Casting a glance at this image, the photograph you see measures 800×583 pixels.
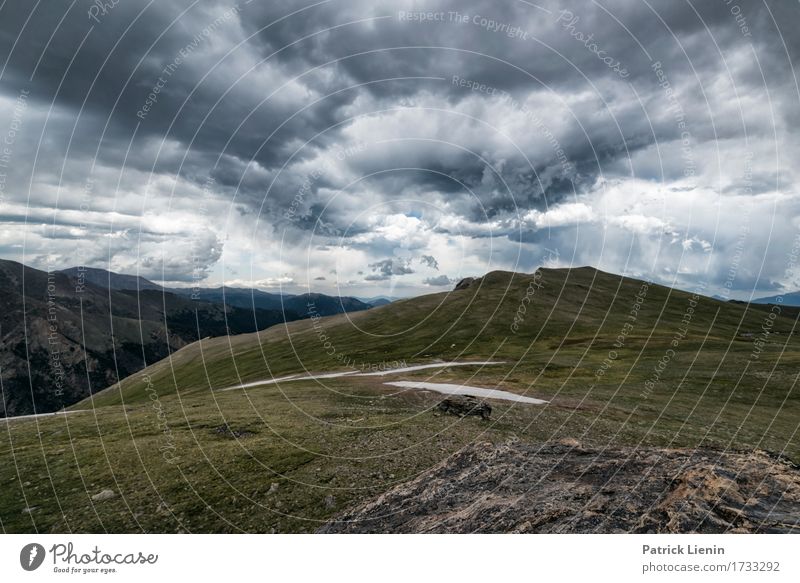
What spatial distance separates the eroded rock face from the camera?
44.6 ft

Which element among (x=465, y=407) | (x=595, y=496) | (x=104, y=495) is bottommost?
(x=465, y=407)

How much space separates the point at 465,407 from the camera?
3416 centimetres

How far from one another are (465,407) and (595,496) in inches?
753

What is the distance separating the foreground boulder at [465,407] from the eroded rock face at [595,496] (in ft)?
44.6

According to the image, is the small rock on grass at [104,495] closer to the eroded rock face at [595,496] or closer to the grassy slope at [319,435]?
the grassy slope at [319,435]

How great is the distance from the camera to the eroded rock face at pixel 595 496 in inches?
535

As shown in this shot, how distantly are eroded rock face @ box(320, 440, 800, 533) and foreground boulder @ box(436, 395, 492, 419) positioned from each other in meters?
13.6

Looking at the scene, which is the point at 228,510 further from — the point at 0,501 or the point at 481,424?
the point at 481,424

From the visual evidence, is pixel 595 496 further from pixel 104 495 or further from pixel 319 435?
pixel 104 495

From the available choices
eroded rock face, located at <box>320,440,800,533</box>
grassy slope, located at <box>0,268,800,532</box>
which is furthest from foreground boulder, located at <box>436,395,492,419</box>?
eroded rock face, located at <box>320,440,800,533</box>

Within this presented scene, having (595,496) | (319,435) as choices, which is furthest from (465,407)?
(595,496)

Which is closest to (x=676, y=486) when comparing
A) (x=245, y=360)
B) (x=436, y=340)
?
(x=436, y=340)

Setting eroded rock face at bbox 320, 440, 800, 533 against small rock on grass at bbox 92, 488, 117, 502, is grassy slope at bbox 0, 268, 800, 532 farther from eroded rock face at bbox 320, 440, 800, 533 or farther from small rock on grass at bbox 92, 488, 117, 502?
eroded rock face at bbox 320, 440, 800, 533
